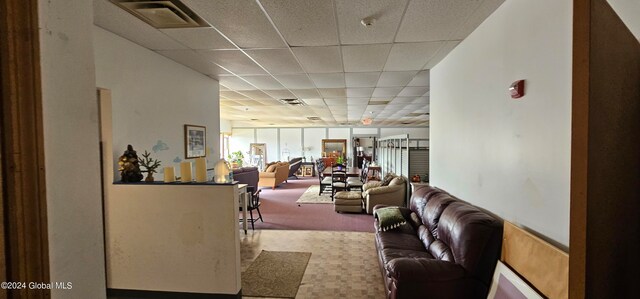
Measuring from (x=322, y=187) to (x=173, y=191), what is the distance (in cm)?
517

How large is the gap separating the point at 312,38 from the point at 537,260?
7.64ft

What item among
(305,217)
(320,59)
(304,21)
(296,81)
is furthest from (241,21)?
(305,217)

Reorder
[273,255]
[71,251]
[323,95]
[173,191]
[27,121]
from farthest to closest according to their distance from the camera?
1. [323,95]
2. [273,255]
3. [173,191]
4. [71,251]
5. [27,121]

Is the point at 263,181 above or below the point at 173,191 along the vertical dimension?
below

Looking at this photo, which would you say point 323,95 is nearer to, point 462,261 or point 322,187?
point 322,187

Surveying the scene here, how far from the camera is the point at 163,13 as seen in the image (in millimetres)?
2051

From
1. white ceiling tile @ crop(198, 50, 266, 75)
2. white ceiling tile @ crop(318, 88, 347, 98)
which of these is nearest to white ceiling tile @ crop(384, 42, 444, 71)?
white ceiling tile @ crop(318, 88, 347, 98)

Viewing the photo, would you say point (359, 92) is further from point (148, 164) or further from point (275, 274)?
point (148, 164)

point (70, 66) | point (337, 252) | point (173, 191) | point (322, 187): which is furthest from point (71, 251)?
point (322, 187)

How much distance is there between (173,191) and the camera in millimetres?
2410

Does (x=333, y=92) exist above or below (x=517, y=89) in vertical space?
above

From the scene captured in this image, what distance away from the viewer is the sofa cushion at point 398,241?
8.51 ft

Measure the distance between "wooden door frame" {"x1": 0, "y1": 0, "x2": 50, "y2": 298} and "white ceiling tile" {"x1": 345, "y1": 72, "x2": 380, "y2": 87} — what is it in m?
3.40

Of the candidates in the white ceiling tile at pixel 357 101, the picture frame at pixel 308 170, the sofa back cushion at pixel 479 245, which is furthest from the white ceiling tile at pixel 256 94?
the picture frame at pixel 308 170
